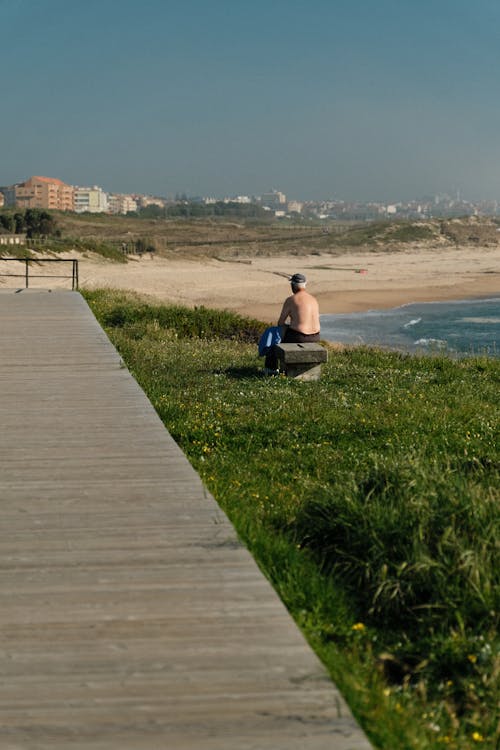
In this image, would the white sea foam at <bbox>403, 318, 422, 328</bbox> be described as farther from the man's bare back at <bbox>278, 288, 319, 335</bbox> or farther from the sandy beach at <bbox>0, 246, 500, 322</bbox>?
the man's bare back at <bbox>278, 288, 319, 335</bbox>

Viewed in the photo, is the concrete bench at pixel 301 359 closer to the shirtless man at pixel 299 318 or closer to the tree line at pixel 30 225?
the shirtless man at pixel 299 318

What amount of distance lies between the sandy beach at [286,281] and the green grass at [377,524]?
2416cm

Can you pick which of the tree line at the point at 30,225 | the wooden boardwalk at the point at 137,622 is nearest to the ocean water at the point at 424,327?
the wooden boardwalk at the point at 137,622

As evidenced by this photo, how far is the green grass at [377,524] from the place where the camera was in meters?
3.69

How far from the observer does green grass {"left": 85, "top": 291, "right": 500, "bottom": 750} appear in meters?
3.69

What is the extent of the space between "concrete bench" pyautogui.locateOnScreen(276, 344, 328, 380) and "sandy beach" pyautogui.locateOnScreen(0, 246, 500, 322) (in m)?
21.9

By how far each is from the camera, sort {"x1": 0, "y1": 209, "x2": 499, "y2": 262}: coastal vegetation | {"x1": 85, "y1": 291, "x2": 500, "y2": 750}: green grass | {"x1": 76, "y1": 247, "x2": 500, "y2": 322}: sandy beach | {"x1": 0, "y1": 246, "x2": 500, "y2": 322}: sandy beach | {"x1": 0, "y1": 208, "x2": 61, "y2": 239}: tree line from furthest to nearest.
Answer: {"x1": 0, "y1": 209, "x2": 499, "y2": 262}: coastal vegetation
{"x1": 0, "y1": 208, "x2": 61, "y2": 239}: tree line
{"x1": 76, "y1": 247, "x2": 500, "y2": 322}: sandy beach
{"x1": 0, "y1": 246, "x2": 500, "y2": 322}: sandy beach
{"x1": 85, "y1": 291, "x2": 500, "y2": 750}: green grass

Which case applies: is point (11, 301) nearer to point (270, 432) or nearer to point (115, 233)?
point (270, 432)

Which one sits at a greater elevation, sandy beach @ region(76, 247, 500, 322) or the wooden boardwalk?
the wooden boardwalk

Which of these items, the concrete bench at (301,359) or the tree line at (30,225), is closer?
the concrete bench at (301,359)

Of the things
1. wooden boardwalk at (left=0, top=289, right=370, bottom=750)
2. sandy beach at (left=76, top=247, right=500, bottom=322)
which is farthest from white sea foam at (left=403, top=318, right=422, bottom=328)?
wooden boardwalk at (left=0, top=289, right=370, bottom=750)

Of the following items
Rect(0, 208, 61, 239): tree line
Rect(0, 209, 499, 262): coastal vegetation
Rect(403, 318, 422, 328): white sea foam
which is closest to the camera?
Rect(403, 318, 422, 328): white sea foam

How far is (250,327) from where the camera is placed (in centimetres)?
1952

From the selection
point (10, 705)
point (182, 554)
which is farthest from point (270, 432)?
point (10, 705)
